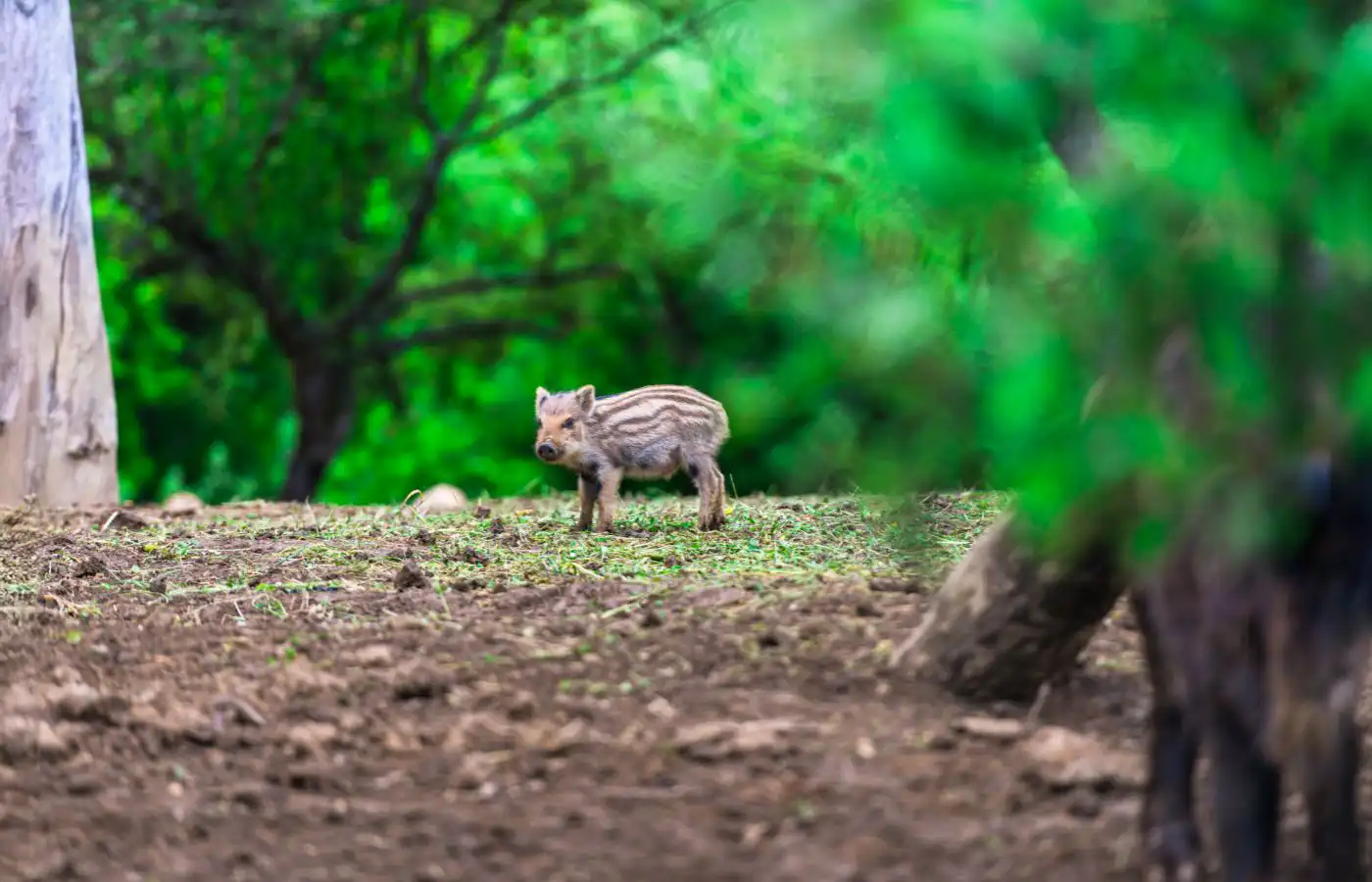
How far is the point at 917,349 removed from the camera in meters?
2.46

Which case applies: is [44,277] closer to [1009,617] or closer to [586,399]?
[586,399]

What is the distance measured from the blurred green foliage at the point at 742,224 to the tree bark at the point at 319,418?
0.29m

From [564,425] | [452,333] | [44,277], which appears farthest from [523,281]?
[564,425]

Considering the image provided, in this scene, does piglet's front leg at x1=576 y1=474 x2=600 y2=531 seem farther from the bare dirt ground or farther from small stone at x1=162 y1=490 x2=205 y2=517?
small stone at x1=162 y1=490 x2=205 y2=517

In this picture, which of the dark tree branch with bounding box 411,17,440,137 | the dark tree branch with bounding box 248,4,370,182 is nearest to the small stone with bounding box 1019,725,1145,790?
the dark tree branch with bounding box 248,4,370,182

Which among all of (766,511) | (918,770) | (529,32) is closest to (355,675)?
(918,770)

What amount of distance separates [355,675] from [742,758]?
1195 mm

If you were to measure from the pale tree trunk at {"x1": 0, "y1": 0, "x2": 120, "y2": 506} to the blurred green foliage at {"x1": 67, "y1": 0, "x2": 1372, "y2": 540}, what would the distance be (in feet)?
9.92

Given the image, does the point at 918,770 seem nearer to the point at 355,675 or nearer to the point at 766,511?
the point at 355,675

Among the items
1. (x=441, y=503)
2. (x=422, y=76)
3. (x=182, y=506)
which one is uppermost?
(x=422, y=76)

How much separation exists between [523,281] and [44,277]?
5893 mm

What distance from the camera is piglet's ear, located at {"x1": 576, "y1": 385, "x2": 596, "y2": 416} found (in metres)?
7.23

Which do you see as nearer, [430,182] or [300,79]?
[300,79]

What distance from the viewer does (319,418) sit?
14.5 m
